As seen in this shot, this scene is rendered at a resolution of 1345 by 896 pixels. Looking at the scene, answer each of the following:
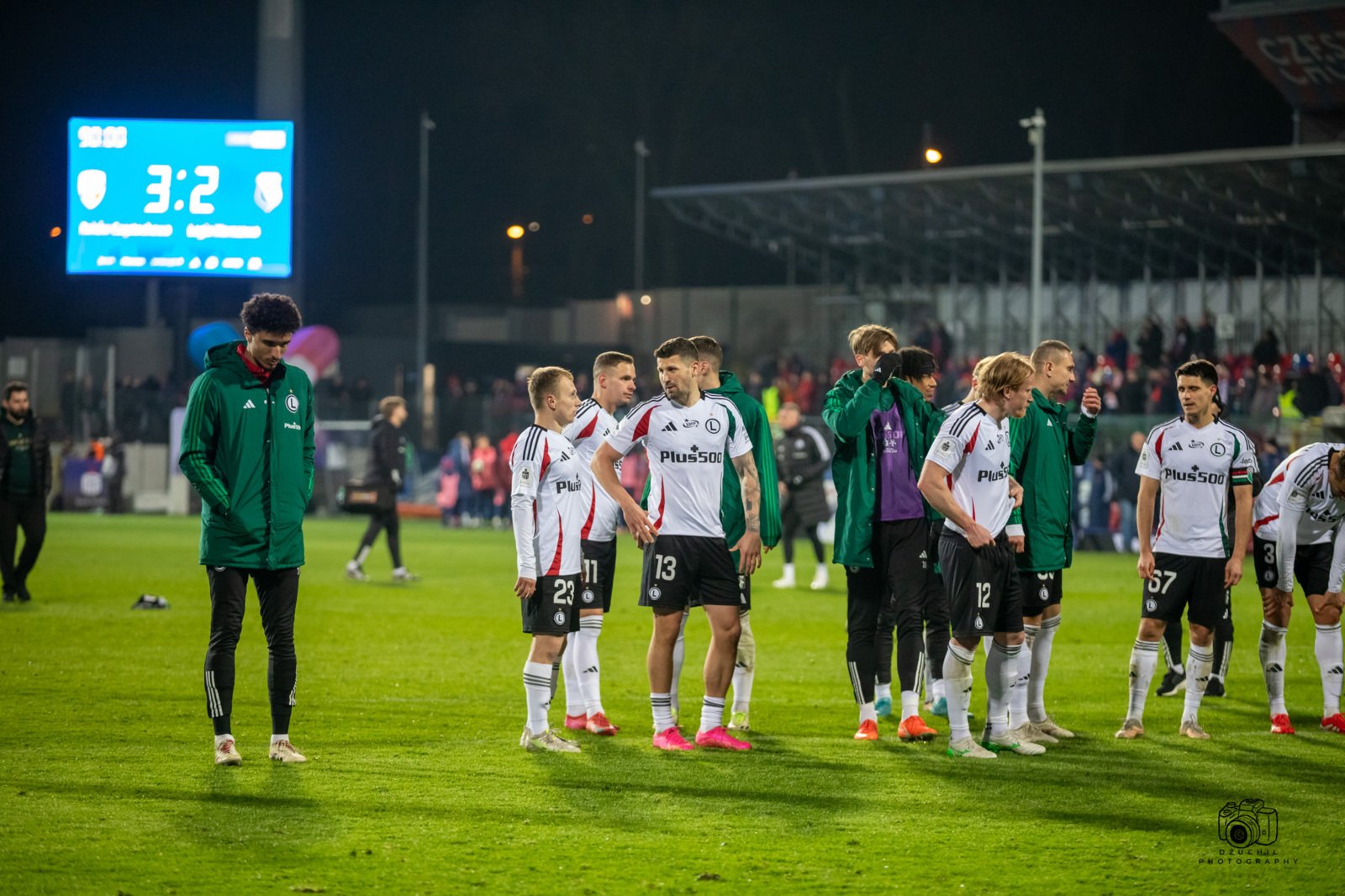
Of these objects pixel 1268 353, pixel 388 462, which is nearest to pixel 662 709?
pixel 388 462

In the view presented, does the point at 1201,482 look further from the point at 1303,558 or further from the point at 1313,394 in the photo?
the point at 1313,394

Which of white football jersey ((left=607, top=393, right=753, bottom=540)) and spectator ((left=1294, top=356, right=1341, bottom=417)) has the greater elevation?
spectator ((left=1294, top=356, right=1341, bottom=417))

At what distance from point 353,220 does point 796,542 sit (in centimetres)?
3527

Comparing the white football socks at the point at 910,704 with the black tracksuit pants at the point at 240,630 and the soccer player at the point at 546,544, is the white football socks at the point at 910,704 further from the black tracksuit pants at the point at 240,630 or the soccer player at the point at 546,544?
the black tracksuit pants at the point at 240,630

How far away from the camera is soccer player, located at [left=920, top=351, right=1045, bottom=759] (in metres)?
8.27

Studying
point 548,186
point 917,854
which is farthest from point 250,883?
point 548,186

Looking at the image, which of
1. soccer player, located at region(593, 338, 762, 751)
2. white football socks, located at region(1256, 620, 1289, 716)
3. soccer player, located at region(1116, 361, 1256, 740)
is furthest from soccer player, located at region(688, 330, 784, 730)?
white football socks, located at region(1256, 620, 1289, 716)

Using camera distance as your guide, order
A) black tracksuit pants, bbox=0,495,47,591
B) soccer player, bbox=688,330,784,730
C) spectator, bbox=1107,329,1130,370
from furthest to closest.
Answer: spectator, bbox=1107,329,1130,370 < black tracksuit pants, bbox=0,495,47,591 < soccer player, bbox=688,330,784,730

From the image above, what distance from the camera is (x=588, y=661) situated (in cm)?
927

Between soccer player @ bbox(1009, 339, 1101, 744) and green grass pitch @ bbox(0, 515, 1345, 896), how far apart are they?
415mm

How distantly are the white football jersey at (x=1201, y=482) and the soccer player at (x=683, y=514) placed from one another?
2.42m

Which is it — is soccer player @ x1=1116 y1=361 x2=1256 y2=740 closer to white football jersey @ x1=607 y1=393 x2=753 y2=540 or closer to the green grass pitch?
the green grass pitch

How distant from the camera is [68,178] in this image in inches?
1043

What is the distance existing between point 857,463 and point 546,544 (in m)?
1.74
